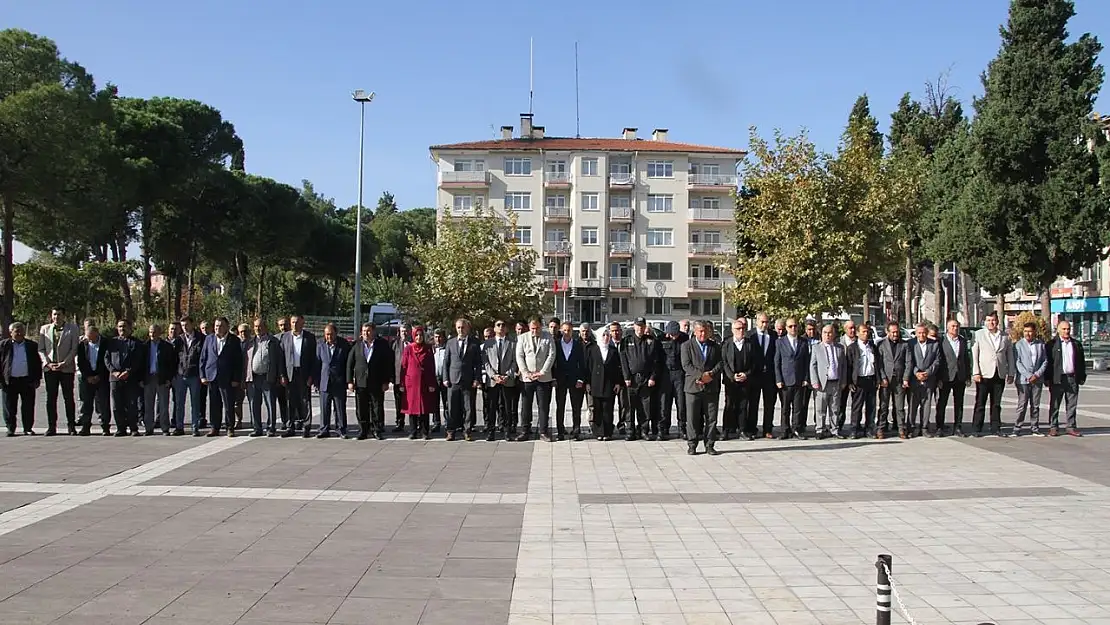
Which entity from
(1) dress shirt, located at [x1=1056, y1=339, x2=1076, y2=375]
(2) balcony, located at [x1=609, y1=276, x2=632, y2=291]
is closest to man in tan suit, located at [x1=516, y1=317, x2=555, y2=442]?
(1) dress shirt, located at [x1=1056, y1=339, x2=1076, y2=375]

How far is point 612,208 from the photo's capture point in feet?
217

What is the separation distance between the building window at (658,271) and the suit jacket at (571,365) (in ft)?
174

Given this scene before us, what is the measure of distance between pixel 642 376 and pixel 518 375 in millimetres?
1954

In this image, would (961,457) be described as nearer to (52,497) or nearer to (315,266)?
(52,497)

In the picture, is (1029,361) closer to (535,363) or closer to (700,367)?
(700,367)

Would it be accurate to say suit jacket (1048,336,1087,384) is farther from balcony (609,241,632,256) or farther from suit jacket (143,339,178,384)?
balcony (609,241,632,256)

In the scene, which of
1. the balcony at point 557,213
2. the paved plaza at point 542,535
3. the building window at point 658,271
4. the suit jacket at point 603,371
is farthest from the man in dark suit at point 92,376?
the building window at point 658,271

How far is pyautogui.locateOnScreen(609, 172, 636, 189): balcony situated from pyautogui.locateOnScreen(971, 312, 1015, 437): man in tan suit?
52.2m

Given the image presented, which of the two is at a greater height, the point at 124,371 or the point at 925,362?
the point at 925,362

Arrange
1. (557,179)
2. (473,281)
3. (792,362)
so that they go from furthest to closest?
(557,179) → (473,281) → (792,362)

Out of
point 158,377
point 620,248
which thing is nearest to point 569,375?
point 158,377

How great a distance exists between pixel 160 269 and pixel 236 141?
27.4 feet

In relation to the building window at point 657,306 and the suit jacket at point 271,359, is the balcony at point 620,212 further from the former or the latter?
the suit jacket at point 271,359

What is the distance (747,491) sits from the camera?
960 centimetres
